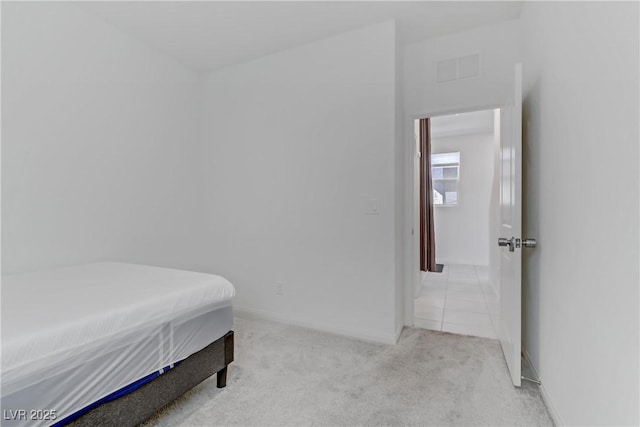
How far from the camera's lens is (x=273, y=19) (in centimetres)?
257

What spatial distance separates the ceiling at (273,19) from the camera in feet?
7.86

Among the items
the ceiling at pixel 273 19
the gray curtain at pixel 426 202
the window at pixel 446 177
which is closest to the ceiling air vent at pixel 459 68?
the ceiling at pixel 273 19

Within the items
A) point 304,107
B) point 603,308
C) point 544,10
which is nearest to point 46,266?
point 304,107

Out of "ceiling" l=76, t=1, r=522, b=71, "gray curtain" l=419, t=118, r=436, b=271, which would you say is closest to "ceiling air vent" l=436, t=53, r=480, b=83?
"ceiling" l=76, t=1, r=522, b=71

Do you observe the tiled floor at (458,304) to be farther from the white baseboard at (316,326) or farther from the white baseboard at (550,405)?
the white baseboard at (550,405)

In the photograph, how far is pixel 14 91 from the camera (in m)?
2.10

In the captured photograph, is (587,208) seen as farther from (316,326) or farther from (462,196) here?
(462,196)

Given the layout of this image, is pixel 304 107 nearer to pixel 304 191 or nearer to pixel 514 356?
pixel 304 191

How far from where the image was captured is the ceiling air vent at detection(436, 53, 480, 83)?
2.67 meters

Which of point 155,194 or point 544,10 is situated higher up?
point 544,10

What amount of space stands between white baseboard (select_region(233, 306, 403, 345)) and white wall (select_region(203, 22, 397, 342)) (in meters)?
0.01

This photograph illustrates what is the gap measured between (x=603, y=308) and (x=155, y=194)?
10.8 ft

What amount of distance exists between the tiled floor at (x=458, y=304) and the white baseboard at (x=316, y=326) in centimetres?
56

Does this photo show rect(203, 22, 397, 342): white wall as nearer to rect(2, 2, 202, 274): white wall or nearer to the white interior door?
rect(2, 2, 202, 274): white wall
